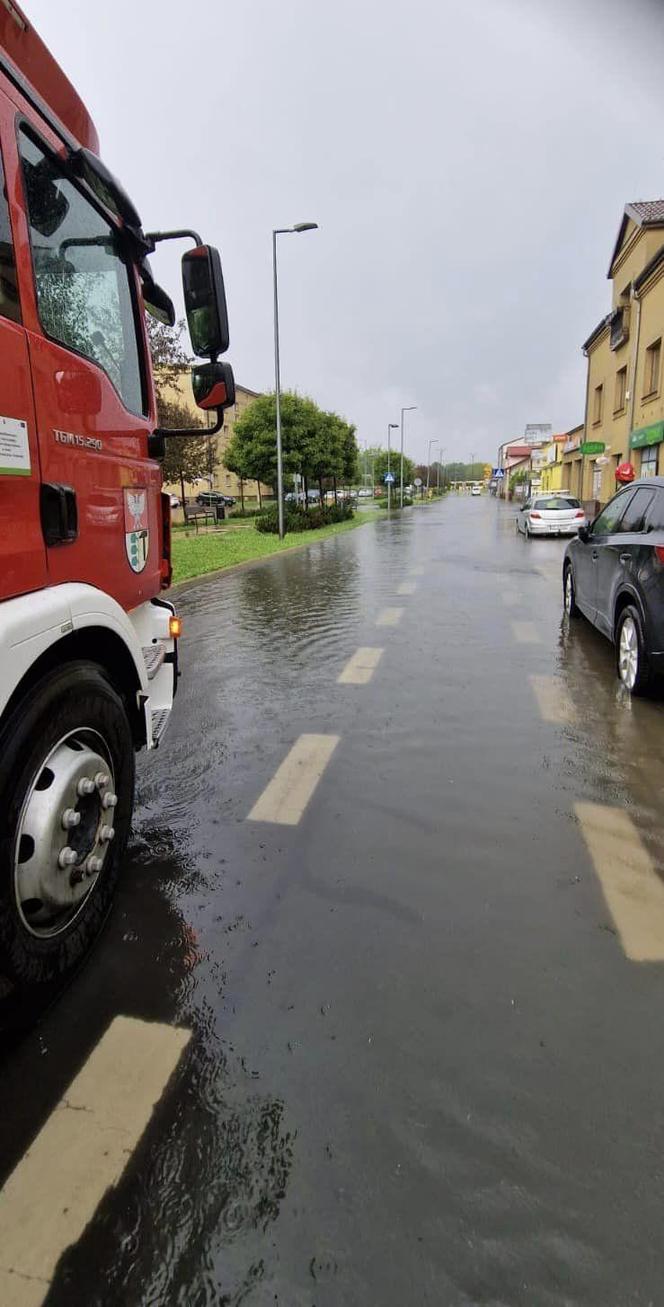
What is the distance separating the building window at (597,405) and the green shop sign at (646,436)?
759 centimetres

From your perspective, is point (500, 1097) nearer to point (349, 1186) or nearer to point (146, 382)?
point (349, 1186)

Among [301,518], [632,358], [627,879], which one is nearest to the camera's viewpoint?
[627,879]

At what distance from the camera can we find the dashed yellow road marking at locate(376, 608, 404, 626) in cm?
911

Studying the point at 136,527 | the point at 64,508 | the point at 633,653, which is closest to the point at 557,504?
the point at 633,653

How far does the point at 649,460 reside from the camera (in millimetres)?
22734

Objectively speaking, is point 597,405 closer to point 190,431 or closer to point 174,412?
point 174,412

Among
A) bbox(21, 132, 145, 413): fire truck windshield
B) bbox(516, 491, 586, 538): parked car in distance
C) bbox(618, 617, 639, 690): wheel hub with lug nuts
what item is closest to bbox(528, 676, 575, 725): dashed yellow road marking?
bbox(618, 617, 639, 690): wheel hub with lug nuts

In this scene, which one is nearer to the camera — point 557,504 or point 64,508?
point 64,508

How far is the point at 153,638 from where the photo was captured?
3527mm

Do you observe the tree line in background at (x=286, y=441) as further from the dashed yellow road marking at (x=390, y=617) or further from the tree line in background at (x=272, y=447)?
the dashed yellow road marking at (x=390, y=617)

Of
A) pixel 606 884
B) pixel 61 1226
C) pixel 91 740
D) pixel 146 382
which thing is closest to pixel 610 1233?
pixel 61 1226

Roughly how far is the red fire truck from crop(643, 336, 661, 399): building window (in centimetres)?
2312

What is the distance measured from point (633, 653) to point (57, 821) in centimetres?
478

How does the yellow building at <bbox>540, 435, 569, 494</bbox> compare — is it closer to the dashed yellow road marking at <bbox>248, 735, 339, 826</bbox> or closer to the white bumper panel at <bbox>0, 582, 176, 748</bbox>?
the dashed yellow road marking at <bbox>248, 735, 339, 826</bbox>
